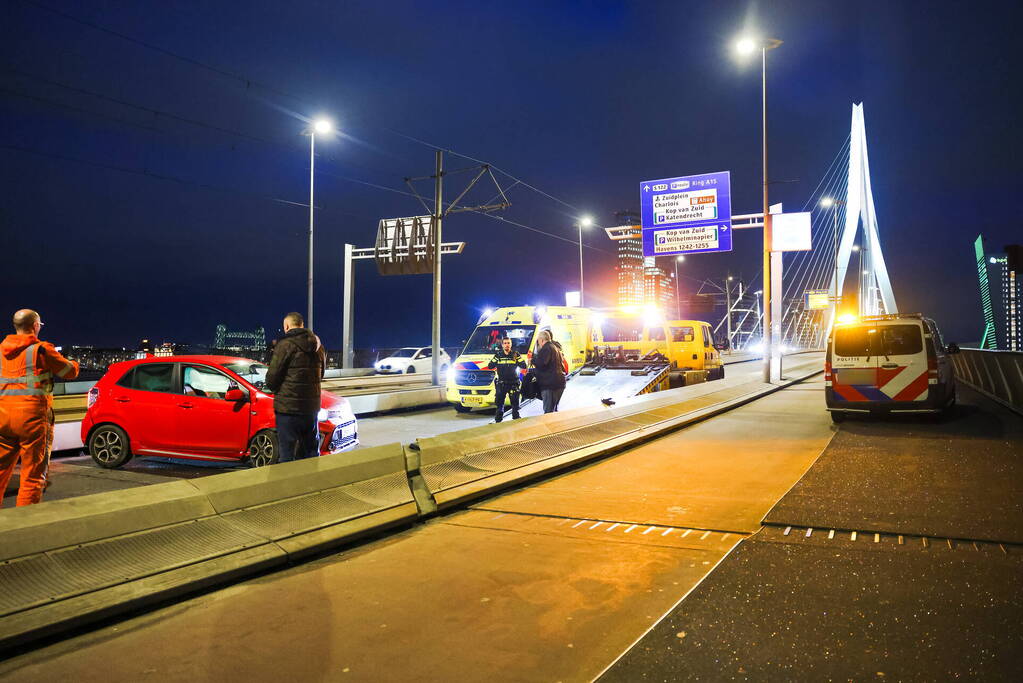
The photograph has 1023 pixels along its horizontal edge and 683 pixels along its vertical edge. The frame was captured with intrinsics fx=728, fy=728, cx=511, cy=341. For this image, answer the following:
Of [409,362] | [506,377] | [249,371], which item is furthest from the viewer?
[409,362]

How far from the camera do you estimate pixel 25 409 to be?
5859 millimetres

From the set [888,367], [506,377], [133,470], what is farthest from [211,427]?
[888,367]

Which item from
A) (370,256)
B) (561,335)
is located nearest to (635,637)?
(561,335)

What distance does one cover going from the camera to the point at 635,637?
148 inches

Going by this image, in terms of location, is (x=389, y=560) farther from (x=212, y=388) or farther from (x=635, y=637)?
(x=212, y=388)

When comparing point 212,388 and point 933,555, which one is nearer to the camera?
point 933,555

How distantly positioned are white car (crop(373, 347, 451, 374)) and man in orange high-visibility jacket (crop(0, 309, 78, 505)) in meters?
32.7

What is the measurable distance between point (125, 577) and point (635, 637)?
295 centimetres

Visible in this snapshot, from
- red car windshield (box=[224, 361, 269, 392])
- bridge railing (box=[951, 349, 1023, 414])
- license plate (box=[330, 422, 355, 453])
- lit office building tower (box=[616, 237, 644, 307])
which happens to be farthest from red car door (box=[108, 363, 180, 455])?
lit office building tower (box=[616, 237, 644, 307])

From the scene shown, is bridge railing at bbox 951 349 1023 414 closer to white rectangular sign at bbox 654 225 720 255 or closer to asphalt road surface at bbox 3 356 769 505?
white rectangular sign at bbox 654 225 720 255

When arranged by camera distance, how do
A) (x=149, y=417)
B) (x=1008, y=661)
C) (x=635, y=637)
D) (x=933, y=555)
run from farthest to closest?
(x=149, y=417) → (x=933, y=555) → (x=635, y=637) → (x=1008, y=661)

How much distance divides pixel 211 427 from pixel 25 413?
3051 mm

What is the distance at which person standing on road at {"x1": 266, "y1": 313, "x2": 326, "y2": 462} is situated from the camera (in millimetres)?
6871

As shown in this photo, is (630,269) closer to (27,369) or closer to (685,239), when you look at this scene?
(685,239)
